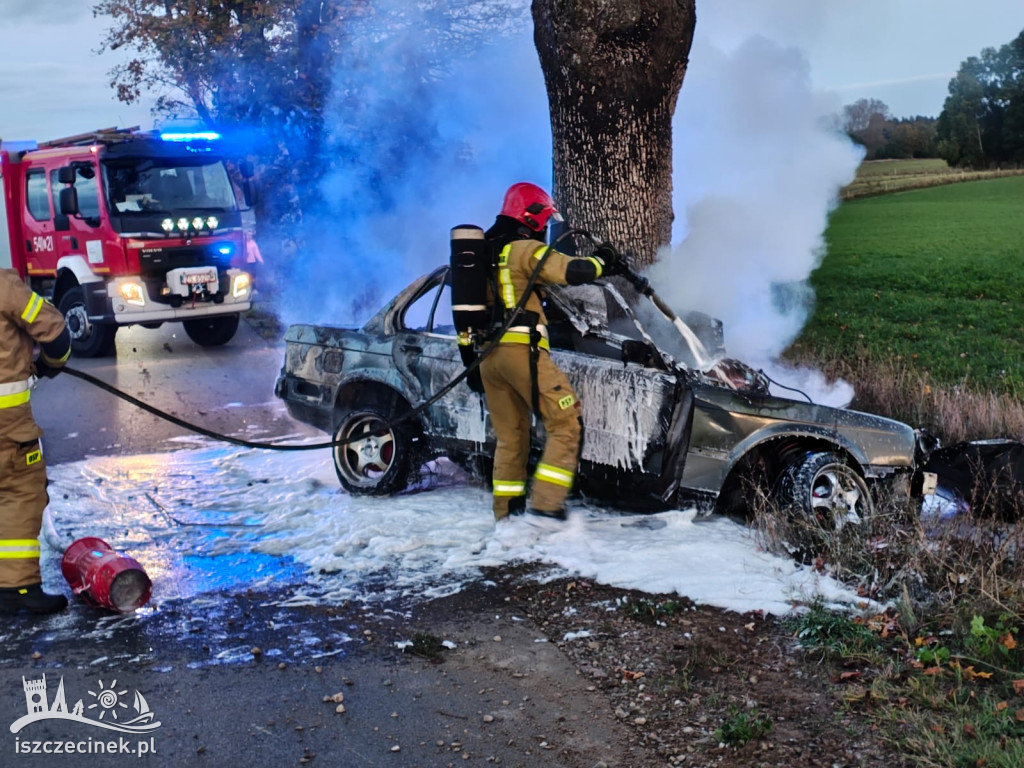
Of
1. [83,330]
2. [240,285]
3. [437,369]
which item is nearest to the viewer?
[437,369]

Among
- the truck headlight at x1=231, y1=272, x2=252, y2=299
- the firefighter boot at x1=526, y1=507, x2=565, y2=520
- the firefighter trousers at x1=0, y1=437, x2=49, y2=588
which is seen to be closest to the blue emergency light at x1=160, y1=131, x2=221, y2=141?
the truck headlight at x1=231, y1=272, x2=252, y2=299

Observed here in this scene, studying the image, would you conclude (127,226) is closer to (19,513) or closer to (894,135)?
(19,513)

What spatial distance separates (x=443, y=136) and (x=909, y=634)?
10.5 meters

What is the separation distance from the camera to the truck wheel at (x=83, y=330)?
1285cm

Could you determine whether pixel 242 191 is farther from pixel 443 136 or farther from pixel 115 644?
pixel 115 644

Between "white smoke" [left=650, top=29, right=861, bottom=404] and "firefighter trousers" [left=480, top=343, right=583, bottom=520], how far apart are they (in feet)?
7.29

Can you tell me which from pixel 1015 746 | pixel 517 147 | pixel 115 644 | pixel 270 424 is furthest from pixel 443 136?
pixel 1015 746

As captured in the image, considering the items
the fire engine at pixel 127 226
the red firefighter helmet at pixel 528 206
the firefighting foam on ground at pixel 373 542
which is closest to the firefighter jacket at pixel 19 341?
the firefighting foam on ground at pixel 373 542

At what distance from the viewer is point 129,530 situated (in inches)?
238

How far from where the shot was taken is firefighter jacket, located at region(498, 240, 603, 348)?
5527 mm

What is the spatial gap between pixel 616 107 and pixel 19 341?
4.41 meters

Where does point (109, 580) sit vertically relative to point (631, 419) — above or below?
below

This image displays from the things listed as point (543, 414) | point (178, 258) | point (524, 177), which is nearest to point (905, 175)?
point (524, 177)

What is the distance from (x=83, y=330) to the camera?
12969 mm
